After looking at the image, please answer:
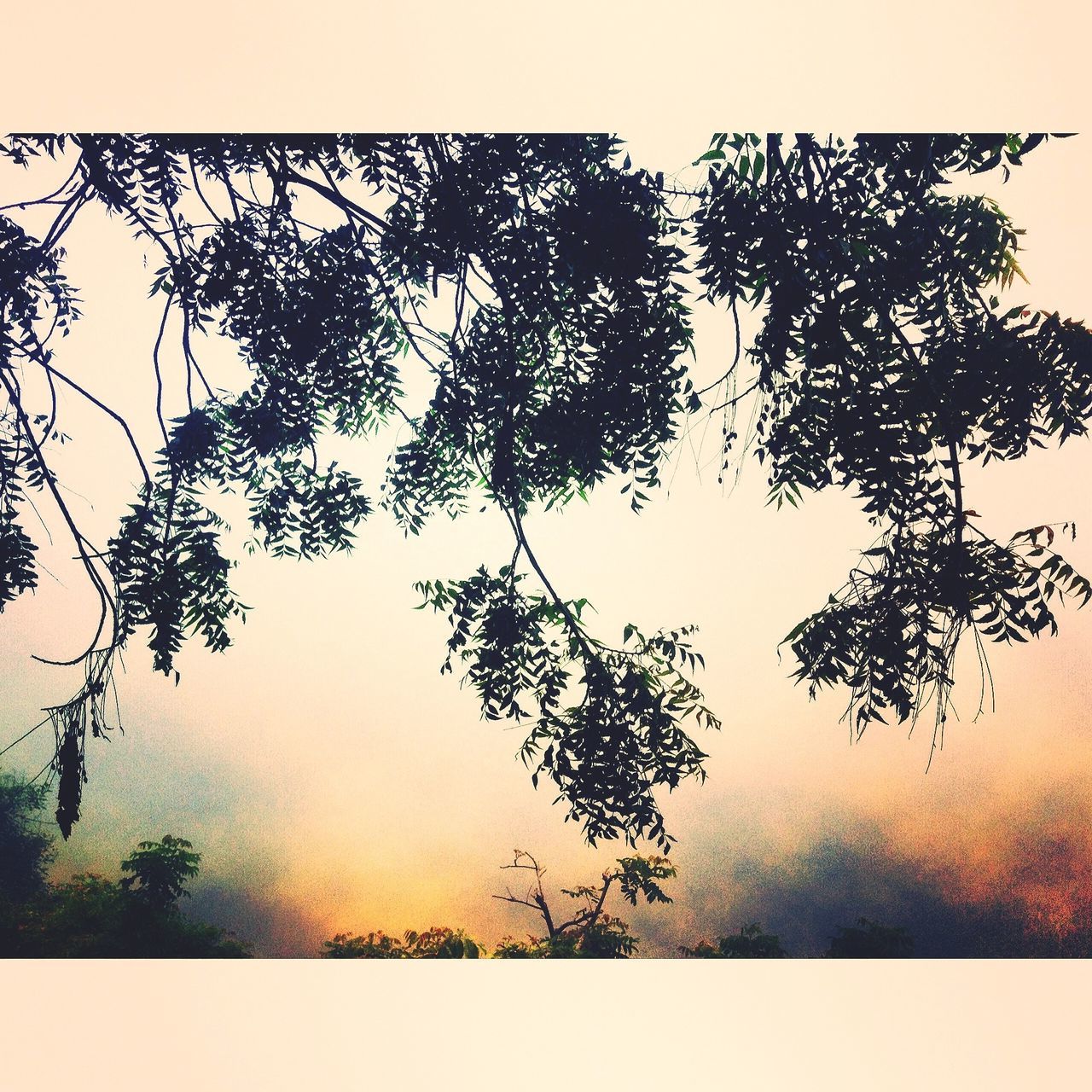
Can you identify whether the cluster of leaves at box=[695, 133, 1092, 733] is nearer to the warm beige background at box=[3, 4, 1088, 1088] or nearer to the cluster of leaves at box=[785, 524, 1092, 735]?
the cluster of leaves at box=[785, 524, 1092, 735]

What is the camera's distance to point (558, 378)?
2666mm

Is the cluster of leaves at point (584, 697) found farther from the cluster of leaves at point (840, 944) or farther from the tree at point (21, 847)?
the tree at point (21, 847)

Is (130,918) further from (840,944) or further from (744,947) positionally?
(840,944)

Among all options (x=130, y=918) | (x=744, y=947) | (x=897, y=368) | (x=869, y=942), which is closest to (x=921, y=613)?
(x=897, y=368)

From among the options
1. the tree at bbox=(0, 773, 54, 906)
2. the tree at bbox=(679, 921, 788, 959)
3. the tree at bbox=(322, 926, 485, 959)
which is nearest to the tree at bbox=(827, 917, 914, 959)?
the tree at bbox=(679, 921, 788, 959)

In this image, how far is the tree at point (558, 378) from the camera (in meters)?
2.53

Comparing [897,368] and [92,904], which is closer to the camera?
[897,368]

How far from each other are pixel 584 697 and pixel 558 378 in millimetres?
981

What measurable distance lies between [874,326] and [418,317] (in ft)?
4.54

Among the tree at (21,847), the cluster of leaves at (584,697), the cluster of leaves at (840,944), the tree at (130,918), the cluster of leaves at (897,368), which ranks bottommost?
the cluster of leaves at (840,944)
